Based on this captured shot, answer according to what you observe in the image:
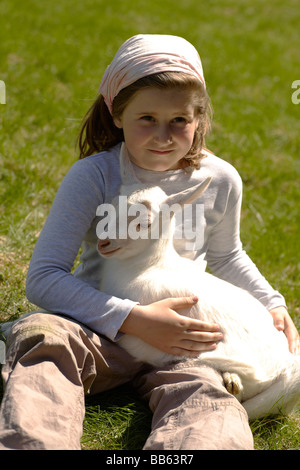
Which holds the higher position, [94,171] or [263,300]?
[94,171]

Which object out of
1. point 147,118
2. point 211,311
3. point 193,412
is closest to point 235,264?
point 211,311

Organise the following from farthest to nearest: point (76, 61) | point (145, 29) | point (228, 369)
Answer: point (145, 29) < point (76, 61) < point (228, 369)

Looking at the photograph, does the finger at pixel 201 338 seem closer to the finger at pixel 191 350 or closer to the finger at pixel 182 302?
the finger at pixel 191 350

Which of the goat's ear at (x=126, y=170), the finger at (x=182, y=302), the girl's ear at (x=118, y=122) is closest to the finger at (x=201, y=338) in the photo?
the finger at (x=182, y=302)

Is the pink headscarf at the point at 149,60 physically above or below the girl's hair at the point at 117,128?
above

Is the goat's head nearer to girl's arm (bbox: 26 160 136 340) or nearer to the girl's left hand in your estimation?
girl's arm (bbox: 26 160 136 340)

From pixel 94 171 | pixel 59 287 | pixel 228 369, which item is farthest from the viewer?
pixel 94 171

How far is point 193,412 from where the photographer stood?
2395 mm

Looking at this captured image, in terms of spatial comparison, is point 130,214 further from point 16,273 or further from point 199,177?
point 16,273

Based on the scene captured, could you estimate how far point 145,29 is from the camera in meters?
7.66

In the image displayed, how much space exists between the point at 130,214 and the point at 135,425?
0.88 metres

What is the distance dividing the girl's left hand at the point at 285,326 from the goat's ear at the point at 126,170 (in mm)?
960

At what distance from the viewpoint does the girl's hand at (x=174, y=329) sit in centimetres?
261
